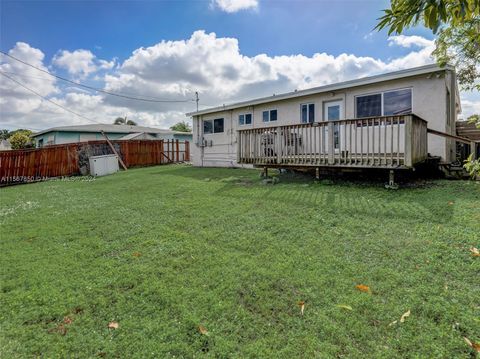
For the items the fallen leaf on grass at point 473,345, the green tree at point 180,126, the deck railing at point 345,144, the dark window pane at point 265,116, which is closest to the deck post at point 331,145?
the deck railing at point 345,144

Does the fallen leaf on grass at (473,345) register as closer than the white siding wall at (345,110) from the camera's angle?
Yes

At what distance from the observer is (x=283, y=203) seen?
552 cm

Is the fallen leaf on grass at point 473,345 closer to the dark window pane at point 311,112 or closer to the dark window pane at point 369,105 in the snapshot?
the dark window pane at point 369,105

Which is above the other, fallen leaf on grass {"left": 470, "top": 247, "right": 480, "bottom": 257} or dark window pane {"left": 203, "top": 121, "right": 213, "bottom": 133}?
dark window pane {"left": 203, "top": 121, "right": 213, "bottom": 133}

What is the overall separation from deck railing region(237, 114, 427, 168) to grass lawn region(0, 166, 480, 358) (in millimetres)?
1426

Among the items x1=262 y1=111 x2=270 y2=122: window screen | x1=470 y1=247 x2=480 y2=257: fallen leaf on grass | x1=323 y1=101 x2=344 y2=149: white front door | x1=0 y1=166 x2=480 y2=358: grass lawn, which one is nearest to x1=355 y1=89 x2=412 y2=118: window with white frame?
x1=323 y1=101 x2=344 y2=149: white front door

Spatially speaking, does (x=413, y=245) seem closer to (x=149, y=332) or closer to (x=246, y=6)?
(x=149, y=332)

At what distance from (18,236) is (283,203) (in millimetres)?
4836

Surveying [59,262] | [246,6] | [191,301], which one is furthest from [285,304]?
[246,6]

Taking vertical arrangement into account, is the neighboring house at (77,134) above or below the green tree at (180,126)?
below

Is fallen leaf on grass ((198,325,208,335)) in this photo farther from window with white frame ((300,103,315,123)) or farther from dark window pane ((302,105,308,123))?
dark window pane ((302,105,308,123))

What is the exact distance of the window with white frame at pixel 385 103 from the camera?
8.34 m

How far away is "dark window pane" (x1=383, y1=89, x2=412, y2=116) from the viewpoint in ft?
27.2

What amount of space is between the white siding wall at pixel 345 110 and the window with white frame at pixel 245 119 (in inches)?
→ 7.0
